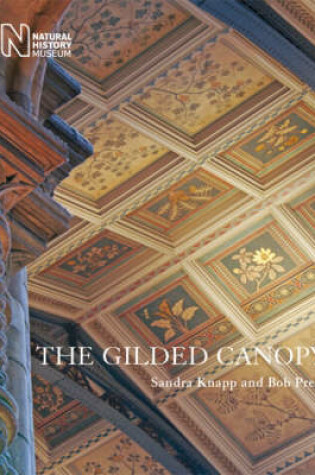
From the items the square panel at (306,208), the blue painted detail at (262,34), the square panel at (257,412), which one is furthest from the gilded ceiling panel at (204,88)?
the square panel at (257,412)

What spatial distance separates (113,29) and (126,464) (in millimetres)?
5482

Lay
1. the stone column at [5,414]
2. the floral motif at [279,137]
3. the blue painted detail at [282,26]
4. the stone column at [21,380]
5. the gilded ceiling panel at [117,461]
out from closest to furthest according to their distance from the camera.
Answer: the stone column at [5,414] < the stone column at [21,380] < the blue painted detail at [282,26] < the floral motif at [279,137] < the gilded ceiling panel at [117,461]

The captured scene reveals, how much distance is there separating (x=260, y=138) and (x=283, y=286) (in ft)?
5.84

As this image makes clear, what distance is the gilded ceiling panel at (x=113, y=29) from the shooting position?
5531 millimetres

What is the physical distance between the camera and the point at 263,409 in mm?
8859

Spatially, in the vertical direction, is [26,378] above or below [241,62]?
below

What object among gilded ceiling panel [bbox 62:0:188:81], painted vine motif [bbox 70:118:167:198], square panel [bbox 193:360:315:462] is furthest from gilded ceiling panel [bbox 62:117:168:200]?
square panel [bbox 193:360:315:462]

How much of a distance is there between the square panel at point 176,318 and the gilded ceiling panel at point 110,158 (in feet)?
4.68

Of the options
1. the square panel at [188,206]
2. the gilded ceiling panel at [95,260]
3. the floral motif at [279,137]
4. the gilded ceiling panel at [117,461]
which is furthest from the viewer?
the gilded ceiling panel at [117,461]

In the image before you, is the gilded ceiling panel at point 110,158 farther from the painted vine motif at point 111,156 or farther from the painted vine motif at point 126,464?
the painted vine motif at point 126,464

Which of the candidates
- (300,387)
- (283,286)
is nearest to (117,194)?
(283,286)

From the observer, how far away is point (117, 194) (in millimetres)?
7113

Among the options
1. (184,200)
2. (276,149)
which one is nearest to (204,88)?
(276,149)

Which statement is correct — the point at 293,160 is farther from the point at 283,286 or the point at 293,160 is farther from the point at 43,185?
the point at 43,185
